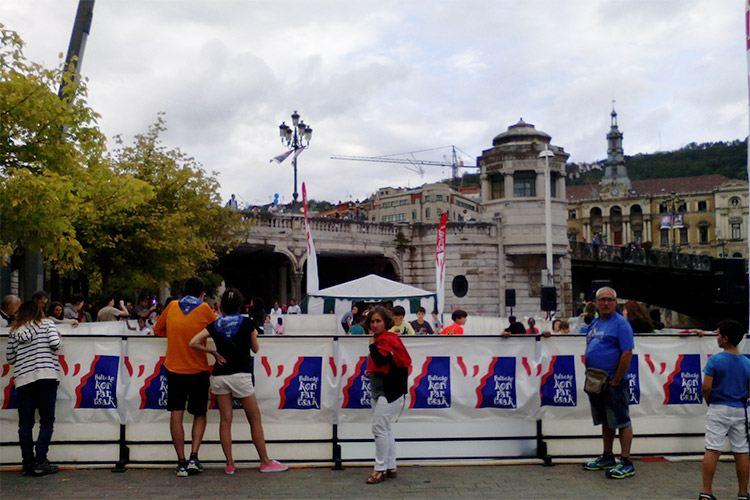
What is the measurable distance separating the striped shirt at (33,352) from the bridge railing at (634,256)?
34.0 metres

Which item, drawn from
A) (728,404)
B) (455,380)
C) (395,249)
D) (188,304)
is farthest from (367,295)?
(728,404)

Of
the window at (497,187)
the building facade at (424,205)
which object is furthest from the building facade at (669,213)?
the window at (497,187)

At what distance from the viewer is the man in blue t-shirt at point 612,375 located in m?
7.10

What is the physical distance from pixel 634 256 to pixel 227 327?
40.6 meters

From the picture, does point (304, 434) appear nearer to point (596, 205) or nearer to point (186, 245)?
point (186, 245)

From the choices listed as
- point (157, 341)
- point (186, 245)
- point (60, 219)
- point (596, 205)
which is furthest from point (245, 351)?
point (596, 205)

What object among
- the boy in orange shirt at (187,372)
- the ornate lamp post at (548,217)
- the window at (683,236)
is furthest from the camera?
the window at (683,236)

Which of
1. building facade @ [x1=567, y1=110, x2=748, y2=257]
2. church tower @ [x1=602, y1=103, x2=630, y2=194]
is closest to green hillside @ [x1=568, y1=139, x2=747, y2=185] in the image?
church tower @ [x1=602, y1=103, x2=630, y2=194]

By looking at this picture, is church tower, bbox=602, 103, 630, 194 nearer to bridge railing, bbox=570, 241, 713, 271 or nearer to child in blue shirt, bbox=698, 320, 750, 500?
bridge railing, bbox=570, 241, 713, 271

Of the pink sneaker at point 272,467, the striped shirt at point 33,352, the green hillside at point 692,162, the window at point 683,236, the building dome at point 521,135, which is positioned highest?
the green hillside at point 692,162

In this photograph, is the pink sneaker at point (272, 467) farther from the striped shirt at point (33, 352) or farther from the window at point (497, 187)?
the window at point (497, 187)

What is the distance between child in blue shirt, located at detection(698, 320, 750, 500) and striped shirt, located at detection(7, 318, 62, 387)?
643 centimetres

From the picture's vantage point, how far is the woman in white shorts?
7125 mm

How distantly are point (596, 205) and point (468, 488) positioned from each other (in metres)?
130
